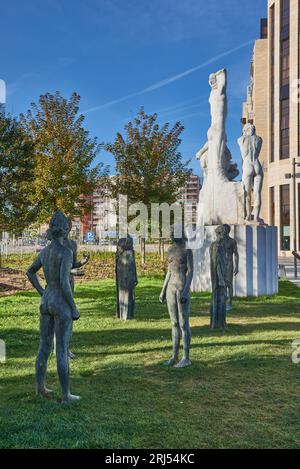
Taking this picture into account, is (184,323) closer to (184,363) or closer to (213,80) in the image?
(184,363)

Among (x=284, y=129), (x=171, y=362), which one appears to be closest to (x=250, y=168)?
(x=171, y=362)

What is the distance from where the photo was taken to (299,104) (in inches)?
1394

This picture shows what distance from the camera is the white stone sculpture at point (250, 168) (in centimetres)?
1331

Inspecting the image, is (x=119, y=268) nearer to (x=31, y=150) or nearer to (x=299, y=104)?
(x=31, y=150)

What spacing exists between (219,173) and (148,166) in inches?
401

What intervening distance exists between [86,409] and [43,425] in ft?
1.73

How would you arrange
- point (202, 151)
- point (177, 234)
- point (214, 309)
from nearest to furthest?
point (177, 234)
point (214, 309)
point (202, 151)

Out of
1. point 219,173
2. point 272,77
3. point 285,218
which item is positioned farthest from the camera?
point 272,77

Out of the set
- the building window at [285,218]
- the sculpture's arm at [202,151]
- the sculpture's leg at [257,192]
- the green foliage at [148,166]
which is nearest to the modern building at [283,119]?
A: the building window at [285,218]

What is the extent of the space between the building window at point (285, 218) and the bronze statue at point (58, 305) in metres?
34.0

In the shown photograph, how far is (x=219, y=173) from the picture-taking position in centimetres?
1374

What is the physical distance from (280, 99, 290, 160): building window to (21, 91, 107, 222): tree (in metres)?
20.4

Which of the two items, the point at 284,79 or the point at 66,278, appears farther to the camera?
the point at 284,79
